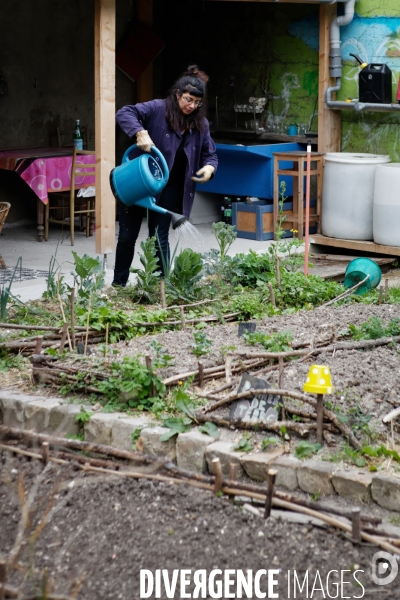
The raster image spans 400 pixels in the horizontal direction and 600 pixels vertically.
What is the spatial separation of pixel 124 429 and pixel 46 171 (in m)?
5.53

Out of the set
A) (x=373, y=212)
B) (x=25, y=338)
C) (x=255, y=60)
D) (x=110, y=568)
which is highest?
(x=255, y=60)

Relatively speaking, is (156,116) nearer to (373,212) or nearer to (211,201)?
(373,212)

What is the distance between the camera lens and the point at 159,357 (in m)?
4.88

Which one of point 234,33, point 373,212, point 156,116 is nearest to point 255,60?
point 234,33

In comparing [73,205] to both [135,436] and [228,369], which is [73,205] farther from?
[135,436]

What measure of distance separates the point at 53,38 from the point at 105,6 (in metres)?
2.91

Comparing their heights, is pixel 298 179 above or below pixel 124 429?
above

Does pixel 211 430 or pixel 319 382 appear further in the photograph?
pixel 211 430

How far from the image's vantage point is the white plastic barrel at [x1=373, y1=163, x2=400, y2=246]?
8703 mm

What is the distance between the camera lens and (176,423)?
13.6 feet

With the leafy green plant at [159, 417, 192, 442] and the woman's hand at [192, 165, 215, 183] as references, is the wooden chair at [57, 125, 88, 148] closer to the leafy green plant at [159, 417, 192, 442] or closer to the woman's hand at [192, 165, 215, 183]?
the woman's hand at [192, 165, 215, 183]

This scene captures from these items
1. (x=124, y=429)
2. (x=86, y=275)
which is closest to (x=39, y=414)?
(x=124, y=429)

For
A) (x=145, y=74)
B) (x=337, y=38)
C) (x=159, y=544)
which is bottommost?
(x=159, y=544)

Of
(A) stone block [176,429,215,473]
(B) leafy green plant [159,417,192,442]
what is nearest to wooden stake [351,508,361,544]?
(A) stone block [176,429,215,473]
